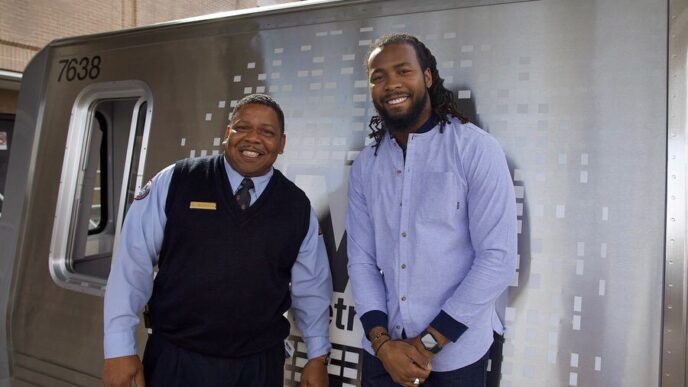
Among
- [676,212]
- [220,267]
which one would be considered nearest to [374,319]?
[220,267]

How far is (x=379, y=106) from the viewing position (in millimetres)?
1686

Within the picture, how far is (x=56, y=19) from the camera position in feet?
25.1

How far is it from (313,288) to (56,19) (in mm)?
7362

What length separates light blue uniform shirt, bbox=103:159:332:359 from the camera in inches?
70.5

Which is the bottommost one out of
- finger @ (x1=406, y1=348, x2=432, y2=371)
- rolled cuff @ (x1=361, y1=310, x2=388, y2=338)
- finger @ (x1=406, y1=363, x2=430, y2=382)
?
finger @ (x1=406, y1=363, x2=430, y2=382)

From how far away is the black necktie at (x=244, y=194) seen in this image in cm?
182

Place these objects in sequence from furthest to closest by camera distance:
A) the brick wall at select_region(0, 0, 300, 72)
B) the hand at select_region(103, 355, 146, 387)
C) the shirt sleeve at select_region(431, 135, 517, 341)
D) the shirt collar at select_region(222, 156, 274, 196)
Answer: the brick wall at select_region(0, 0, 300, 72) < the shirt collar at select_region(222, 156, 274, 196) < the hand at select_region(103, 355, 146, 387) < the shirt sleeve at select_region(431, 135, 517, 341)

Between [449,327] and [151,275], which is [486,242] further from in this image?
[151,275]

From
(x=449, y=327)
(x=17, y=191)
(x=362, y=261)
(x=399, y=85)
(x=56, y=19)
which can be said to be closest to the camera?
(x=449, y=327)

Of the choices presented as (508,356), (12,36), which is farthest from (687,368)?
(12,36)

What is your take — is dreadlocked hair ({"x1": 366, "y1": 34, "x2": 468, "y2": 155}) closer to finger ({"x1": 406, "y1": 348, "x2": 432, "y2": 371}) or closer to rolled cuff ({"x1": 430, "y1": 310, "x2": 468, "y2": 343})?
rolled cuff ({"x1": 430, "y1": 310, "x2": 468, "y2": 343})

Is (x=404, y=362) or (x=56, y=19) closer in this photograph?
(x=404, y=362)

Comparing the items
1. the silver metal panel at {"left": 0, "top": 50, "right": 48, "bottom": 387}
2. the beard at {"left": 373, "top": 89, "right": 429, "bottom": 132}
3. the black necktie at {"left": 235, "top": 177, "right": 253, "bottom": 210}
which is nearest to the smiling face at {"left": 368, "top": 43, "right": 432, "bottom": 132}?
the beard at {"left": 373, "top": 89, "right": 429, "bottom": 132}

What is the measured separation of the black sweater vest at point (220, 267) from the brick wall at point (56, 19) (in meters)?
6.74
